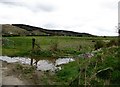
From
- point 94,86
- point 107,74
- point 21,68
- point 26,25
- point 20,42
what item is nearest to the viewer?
point 94,86

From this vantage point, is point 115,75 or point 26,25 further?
point 26,25

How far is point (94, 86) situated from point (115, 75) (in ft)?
5.05

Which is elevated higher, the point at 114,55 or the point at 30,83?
the point at 114,55

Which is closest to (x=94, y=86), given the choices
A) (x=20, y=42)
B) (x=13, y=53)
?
(x=13, y=53)

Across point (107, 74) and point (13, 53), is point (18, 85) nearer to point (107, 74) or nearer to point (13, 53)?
point (107, 74)

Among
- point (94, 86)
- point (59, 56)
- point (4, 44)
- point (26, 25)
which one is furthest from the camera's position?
point (26, 25)

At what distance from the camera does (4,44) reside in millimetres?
50188

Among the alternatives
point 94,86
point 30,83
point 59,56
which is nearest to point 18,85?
point 30,83

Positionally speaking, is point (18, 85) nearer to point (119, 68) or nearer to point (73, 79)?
point (73, 79)

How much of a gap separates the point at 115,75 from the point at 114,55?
3.09 meters

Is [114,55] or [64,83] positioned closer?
[64,83]

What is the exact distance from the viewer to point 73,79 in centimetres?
2055

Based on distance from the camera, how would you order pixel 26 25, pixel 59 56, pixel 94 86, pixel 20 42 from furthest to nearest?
pixel 26 25
pixel 20 42
pixel 59 56
pixel 94 86

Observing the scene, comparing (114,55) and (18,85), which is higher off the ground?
(114,55)
